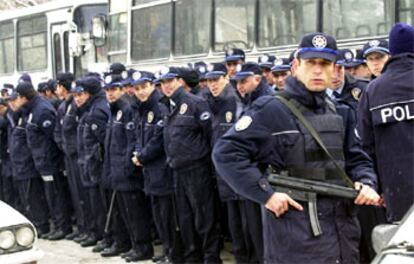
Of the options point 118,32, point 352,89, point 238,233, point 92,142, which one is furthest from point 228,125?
point 118,32

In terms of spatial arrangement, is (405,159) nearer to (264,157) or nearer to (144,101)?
(264,157)

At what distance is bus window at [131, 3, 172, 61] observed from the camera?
1105 cm

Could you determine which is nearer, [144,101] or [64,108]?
[144,101]

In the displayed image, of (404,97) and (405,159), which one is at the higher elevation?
(404,97)

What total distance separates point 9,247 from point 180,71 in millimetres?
2939

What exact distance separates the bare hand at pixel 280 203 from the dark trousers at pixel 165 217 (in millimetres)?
3703

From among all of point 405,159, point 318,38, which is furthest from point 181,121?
point 318,38

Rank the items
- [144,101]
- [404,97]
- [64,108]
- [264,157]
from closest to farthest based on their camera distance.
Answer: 1. [264,157]
2. [404,97]
3. [144,101]
4. [64,108]

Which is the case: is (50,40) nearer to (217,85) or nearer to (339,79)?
(217,85)

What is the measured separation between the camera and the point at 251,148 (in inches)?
145

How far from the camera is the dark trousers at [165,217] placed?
7215 mm

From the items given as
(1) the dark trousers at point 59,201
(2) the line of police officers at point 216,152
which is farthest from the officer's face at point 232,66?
(1) the dark trousers at point 59,201

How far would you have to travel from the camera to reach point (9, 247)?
5066 millimetres

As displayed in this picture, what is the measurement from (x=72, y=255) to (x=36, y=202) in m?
1.60
